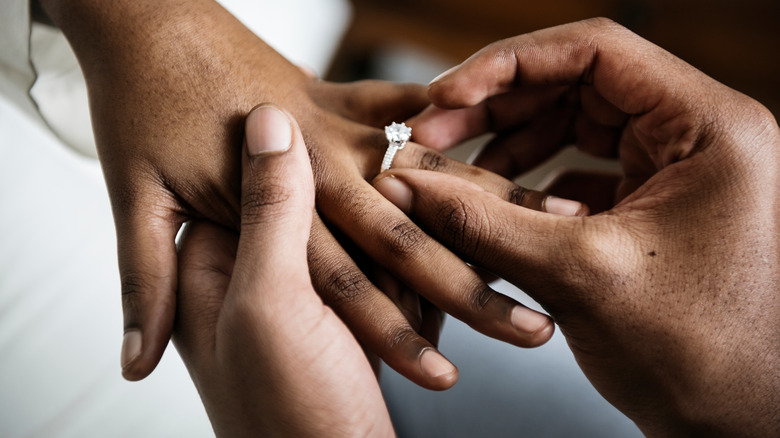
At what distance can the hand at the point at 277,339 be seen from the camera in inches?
27.8

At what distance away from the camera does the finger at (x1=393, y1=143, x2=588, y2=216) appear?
0.96 metres

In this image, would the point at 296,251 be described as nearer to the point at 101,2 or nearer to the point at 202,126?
the point at 202,126

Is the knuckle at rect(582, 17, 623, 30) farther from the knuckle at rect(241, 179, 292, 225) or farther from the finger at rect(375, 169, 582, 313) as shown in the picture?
the knuckle at rect(241, 179, 292, 225)

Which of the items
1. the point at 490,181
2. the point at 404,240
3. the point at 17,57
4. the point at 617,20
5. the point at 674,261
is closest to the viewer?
the point at 674,261

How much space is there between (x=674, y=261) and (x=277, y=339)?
61 centimetres

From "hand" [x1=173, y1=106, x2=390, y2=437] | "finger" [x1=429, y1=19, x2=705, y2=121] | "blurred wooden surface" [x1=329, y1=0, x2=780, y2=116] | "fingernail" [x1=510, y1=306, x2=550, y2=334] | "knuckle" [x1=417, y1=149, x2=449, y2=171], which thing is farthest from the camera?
"blurred wooden surface" [x1=329, y1=0, x2=780, y2=116]

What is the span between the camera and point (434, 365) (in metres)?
0.79

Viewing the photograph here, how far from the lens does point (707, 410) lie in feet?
2.69

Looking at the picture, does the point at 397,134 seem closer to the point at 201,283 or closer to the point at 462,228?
the point at 462,228

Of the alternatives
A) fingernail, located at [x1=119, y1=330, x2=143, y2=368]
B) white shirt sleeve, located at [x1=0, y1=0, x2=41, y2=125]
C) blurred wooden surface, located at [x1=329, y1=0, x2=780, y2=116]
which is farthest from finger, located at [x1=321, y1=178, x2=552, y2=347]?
blurred wooden surface, located at [x1=329, y1=0, x2=780, y2=116]

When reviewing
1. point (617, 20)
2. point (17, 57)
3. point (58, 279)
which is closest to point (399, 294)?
point (58, 279)

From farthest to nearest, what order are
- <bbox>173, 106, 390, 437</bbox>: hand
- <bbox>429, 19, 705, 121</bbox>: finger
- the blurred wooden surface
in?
the blurred wooden surface < <bbox>429, 19, 705, 121</bbox>: finger < <bbox>173, 106, 390, 437</bbox>: hand

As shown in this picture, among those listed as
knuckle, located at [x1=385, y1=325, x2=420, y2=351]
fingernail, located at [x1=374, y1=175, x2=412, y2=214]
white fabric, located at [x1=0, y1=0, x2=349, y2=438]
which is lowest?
white fabric, located at [x1=0, y1=0, x2=349, y2=438]

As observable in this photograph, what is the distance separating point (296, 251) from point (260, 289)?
0.27 ft
